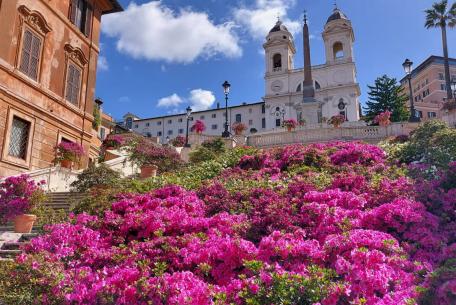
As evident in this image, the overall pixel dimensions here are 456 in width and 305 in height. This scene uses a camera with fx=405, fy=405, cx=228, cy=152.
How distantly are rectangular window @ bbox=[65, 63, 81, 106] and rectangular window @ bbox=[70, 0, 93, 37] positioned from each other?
8.74 ft

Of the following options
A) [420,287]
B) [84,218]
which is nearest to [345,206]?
[420,287]

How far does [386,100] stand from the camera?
6075 centimetres

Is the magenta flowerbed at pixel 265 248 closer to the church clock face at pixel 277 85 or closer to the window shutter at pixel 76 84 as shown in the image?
the window shutter at pixel 76 84

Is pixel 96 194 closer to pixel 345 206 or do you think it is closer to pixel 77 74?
pixel 345 206

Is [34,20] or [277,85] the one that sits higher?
[277,85]

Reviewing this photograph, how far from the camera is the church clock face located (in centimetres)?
8206

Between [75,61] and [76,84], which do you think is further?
[76,84]

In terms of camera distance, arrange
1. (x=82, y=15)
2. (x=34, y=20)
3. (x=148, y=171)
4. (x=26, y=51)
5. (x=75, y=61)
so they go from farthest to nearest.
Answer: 1. (x=82, y=15)
2. (x=75, y=61)
3. (x=34, y=20)
4. (x=26, y=51)
5. (x=148, y=171)

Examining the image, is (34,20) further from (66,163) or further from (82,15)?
(66,163)

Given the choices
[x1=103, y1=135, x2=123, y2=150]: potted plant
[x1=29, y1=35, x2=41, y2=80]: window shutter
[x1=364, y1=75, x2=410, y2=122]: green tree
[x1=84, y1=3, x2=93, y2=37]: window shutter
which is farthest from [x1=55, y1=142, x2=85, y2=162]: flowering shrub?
[x1=364, y1=75, x2=410, y2=122]: green tree

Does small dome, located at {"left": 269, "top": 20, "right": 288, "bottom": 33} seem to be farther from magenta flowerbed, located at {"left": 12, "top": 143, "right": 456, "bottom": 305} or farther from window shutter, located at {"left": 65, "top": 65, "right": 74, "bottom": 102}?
magenta flowerbed, located at {"left": 12, "top": 143, "right": 456, "bottom": 305}

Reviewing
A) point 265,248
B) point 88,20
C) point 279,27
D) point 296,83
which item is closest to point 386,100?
point 296,83

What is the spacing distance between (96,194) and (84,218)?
2.51 m

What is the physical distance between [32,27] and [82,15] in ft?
17.8
